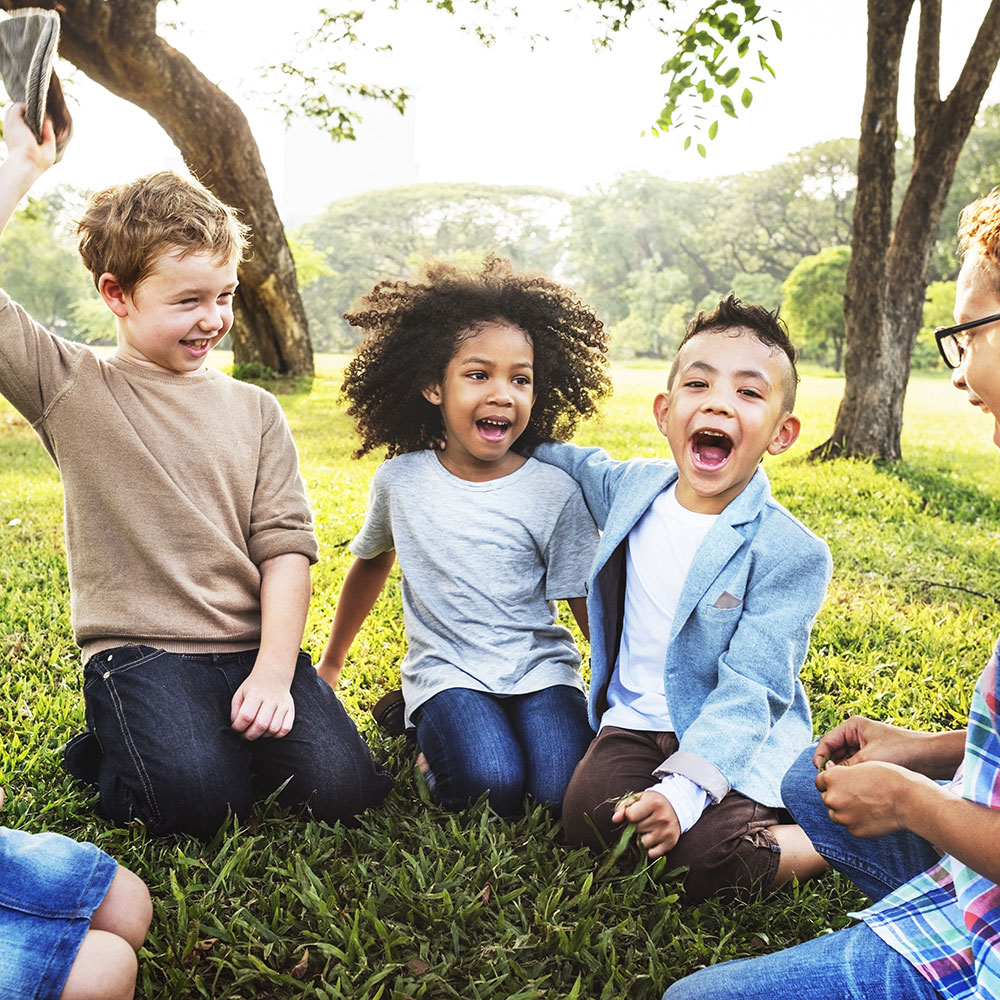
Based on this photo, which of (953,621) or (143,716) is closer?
(143,716)

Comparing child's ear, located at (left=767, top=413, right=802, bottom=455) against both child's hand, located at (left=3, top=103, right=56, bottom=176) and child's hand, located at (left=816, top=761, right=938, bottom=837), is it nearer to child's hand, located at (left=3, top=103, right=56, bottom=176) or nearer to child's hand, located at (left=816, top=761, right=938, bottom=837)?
child's hand, located at (left=816, top=761, right=938, bottom=837)

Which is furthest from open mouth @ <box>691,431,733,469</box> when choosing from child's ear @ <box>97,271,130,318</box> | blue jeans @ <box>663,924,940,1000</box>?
Result: child's ear @ <box>97,271,130,318</box>

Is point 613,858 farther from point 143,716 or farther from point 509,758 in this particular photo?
point 143,716

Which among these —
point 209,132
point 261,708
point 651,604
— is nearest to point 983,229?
point 651,604

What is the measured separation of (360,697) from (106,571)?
3.18ft

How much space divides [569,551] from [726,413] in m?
0.65

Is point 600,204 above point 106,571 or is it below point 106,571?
above

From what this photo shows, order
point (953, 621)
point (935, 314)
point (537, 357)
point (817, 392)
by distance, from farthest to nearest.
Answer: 1. point (935, 314)
2. point (817, 392)
3. point (953, 621)
4. point (537, 357)

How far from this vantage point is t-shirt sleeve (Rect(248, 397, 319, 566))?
2482 mm

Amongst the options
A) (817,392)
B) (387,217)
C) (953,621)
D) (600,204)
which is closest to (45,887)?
(953,621)

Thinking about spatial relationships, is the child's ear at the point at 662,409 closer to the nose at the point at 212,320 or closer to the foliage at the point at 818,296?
the nose at the point at 212,320

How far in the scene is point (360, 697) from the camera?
3.00 meters

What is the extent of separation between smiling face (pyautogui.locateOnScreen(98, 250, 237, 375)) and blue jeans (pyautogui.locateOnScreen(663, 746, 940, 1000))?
1773 millimetres

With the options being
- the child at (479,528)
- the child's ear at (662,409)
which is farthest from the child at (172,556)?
the child's ear at (662,409)
